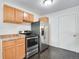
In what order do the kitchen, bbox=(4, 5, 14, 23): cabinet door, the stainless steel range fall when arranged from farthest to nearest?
the stainless steel range
bbox=(4, 5, 14, 23): cabinet door
the kitchen

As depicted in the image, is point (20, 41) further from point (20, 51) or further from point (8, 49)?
point (8, 49)

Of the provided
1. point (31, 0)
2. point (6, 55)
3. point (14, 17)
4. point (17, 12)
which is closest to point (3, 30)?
point (14, 17)

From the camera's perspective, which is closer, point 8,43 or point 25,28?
point 8,43

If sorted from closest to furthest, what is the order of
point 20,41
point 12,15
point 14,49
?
point 14,49
point 20,41
point 12,15

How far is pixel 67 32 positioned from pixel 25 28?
2.30 m

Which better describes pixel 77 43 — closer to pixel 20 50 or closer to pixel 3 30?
pixel 20 50

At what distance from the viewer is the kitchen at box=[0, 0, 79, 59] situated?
2480mm

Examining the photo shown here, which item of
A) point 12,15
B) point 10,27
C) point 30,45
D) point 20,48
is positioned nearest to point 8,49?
point 20,48

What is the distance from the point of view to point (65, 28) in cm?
415

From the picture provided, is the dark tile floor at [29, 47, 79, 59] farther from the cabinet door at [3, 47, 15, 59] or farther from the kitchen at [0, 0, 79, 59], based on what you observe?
the cabinet door at [3, 47, 15, 59]

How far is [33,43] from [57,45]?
6.39 feet

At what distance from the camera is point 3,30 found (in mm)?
2906

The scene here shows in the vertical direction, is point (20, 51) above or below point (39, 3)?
below

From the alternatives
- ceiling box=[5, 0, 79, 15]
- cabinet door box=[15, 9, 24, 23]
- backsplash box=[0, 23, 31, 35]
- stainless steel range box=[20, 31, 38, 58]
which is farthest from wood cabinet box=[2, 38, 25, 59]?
ceiling box=[5, 0, 79, 15]
